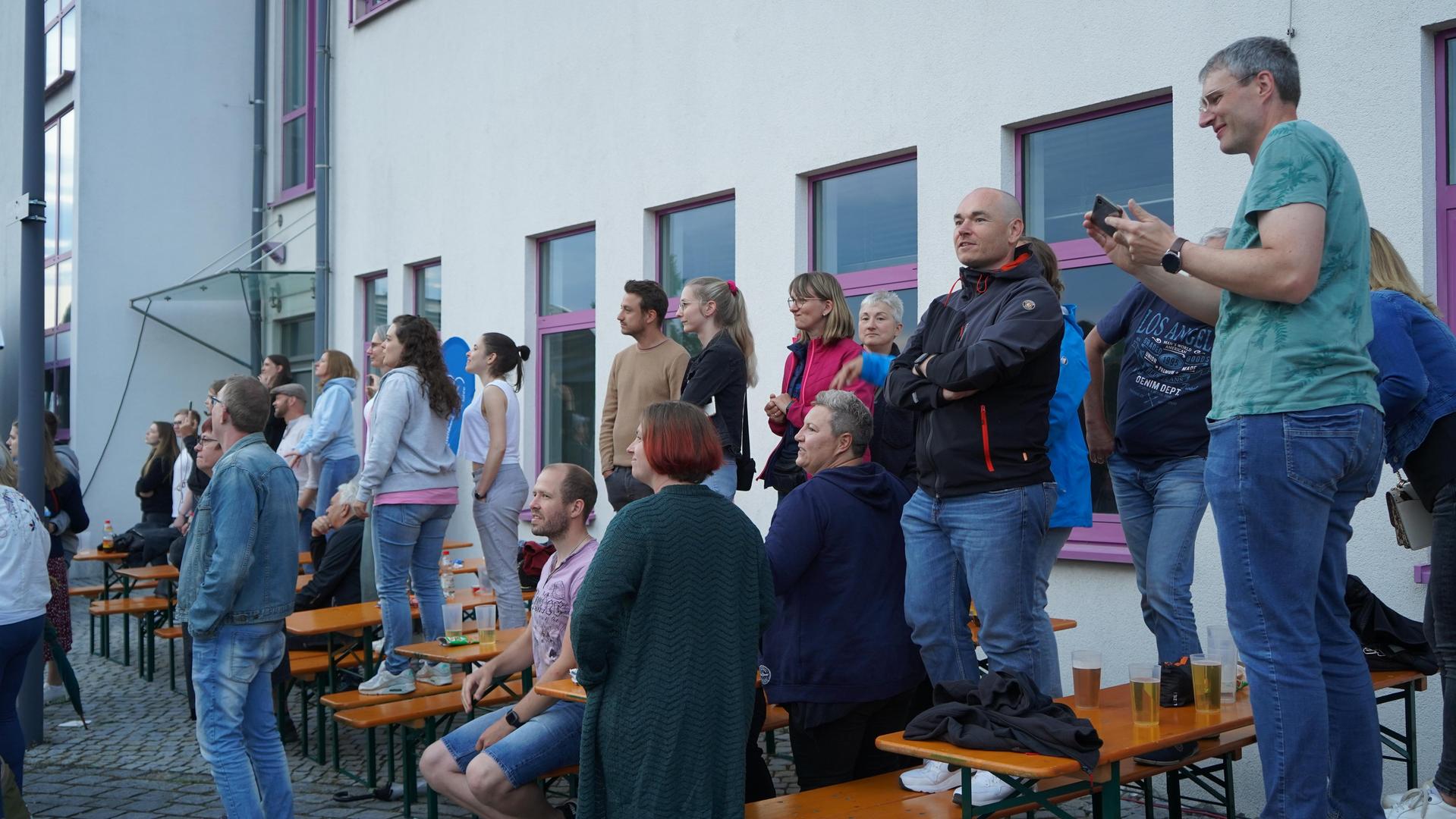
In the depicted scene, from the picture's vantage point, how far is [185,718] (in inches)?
284

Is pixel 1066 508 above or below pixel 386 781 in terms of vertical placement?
above

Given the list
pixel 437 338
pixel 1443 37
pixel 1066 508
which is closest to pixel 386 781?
pixel 437 338

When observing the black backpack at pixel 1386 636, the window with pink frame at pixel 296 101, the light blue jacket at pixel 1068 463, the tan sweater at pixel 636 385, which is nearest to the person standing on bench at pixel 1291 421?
the light blue jacket at pixel 1068 463

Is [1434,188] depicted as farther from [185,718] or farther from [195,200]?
[195,200]

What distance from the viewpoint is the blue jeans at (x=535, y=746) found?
3.72 meters

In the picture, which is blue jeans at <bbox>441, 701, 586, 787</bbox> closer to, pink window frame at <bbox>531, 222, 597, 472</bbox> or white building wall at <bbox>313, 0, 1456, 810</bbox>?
white building wall at <bbox>313, 0, 1456, 810</bbox>

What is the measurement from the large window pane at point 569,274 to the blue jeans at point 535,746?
570 centimetres

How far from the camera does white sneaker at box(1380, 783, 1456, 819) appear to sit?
3449 mm

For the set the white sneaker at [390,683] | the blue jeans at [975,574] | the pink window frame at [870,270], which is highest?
the pink window frame at [870,270]

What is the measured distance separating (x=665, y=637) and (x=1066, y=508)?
5.21 feet

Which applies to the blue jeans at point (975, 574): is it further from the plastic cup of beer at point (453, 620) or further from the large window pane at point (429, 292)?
the large window pane at point (429, 292)

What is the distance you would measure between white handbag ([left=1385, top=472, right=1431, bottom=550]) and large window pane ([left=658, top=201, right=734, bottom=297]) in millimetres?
5005

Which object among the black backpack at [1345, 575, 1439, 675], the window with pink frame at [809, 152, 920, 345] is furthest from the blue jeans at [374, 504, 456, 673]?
the black backpack at [1345, 575, 1439, 675]

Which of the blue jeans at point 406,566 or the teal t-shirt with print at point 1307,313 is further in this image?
the blue jeans at point 406,566
